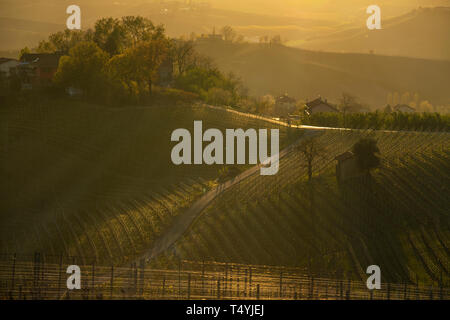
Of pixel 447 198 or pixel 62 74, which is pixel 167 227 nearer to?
pixel 447 198

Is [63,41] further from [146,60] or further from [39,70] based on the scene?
[146,60]

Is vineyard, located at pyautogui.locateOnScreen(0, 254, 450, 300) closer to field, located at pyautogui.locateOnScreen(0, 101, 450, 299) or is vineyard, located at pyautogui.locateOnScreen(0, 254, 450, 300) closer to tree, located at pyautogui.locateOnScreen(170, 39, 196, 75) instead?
field, located at pyautogui.locateOnScreen(0, 101, 450, 299)

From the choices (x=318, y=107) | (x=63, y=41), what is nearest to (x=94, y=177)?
(x=318, y=107)

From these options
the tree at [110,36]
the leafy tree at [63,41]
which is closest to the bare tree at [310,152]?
the tree at [110,36]

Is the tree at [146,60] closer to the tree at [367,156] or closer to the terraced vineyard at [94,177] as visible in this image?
the terraced vineyard at [94,177]
